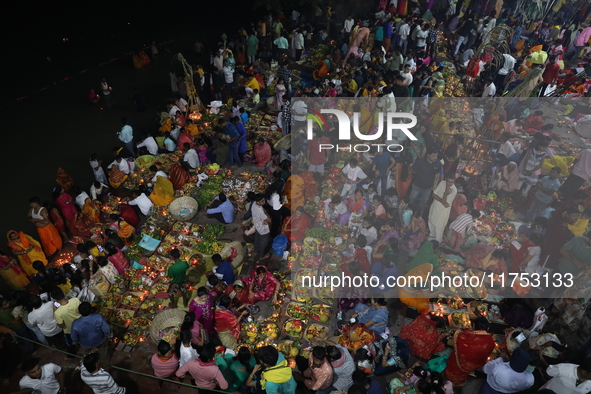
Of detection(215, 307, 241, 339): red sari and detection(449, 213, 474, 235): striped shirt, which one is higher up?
detection(449, 213, 474, 235): striped shirt

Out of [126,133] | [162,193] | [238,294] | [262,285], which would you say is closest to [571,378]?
[262,285]

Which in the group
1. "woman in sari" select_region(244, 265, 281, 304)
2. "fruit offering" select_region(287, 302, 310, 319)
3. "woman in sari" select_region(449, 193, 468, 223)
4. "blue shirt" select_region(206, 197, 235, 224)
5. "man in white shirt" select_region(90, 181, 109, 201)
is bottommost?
"fruit offering" select_region(287, 302, 310, 319)

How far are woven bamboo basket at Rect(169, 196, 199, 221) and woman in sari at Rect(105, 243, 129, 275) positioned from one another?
62.3 inches

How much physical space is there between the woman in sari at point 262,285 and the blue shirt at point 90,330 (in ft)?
7.79

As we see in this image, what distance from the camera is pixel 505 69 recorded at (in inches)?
500

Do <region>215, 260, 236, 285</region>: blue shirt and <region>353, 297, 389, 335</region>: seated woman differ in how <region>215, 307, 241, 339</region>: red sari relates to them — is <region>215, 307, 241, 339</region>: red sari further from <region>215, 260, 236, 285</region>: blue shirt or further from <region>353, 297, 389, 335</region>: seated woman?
<region>353, 297, 389, 335</region>: seated woman

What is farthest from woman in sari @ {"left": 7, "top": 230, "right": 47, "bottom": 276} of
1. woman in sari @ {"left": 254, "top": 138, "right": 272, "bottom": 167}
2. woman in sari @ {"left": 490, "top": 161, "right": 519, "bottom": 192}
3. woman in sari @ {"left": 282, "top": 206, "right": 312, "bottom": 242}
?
woman in sari @ {"left": 490, "top": 161, "right": 519, "bottom": 192}

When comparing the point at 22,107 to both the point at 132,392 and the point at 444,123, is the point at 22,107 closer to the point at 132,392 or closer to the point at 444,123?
the point at 132,392

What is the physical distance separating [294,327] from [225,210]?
3086 millimetres

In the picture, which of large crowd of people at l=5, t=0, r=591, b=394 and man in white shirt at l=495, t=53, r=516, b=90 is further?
man in white shirt at l=495, t=53, r=516, b=90

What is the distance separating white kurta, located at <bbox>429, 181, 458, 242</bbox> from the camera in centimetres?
761

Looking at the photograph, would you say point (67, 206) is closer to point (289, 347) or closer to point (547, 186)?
point (289, 347)

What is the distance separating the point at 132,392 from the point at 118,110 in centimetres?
994

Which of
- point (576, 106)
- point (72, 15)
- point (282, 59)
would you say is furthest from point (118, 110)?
point (576, 106)
